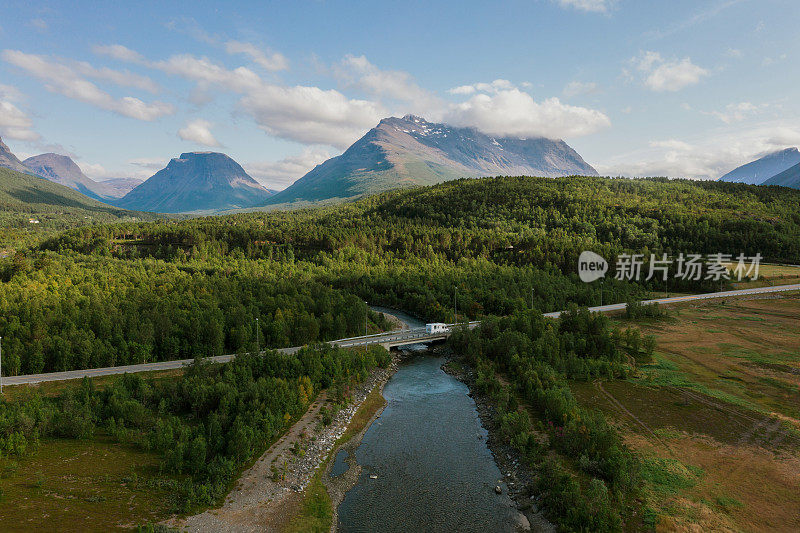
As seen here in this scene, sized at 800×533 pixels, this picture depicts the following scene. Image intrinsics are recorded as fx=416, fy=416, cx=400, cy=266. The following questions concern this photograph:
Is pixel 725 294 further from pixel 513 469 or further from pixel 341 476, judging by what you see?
pixel 341 476

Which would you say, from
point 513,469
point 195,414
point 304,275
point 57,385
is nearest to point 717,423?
point 513,469

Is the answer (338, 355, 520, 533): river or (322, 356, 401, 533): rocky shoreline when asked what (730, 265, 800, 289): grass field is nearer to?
(338, 355, 520, 533): river

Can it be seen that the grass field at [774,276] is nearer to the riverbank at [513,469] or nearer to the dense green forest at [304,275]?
the dense green forest at [304,275]

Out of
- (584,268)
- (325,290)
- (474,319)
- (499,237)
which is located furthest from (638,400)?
(499,237)

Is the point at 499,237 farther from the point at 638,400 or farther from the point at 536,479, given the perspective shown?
the point at 536,479

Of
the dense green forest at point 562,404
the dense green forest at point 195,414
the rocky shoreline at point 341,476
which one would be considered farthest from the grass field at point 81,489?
the dense green forest at point 562,404

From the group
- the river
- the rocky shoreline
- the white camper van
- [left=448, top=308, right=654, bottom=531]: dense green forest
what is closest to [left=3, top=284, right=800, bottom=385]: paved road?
the white camper van

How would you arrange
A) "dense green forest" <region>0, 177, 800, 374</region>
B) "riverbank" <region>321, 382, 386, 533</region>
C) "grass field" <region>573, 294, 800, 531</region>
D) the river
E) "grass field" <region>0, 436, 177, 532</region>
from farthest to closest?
"dense green forest" <region>0, 177, 800, 374</region>
"riverbank" <region>321, 382, 386, 533</region>
the river
"grass field" <region>573, 294, 800, 531</region>
"grass field" <region>0, 436, 177, 532</region>
